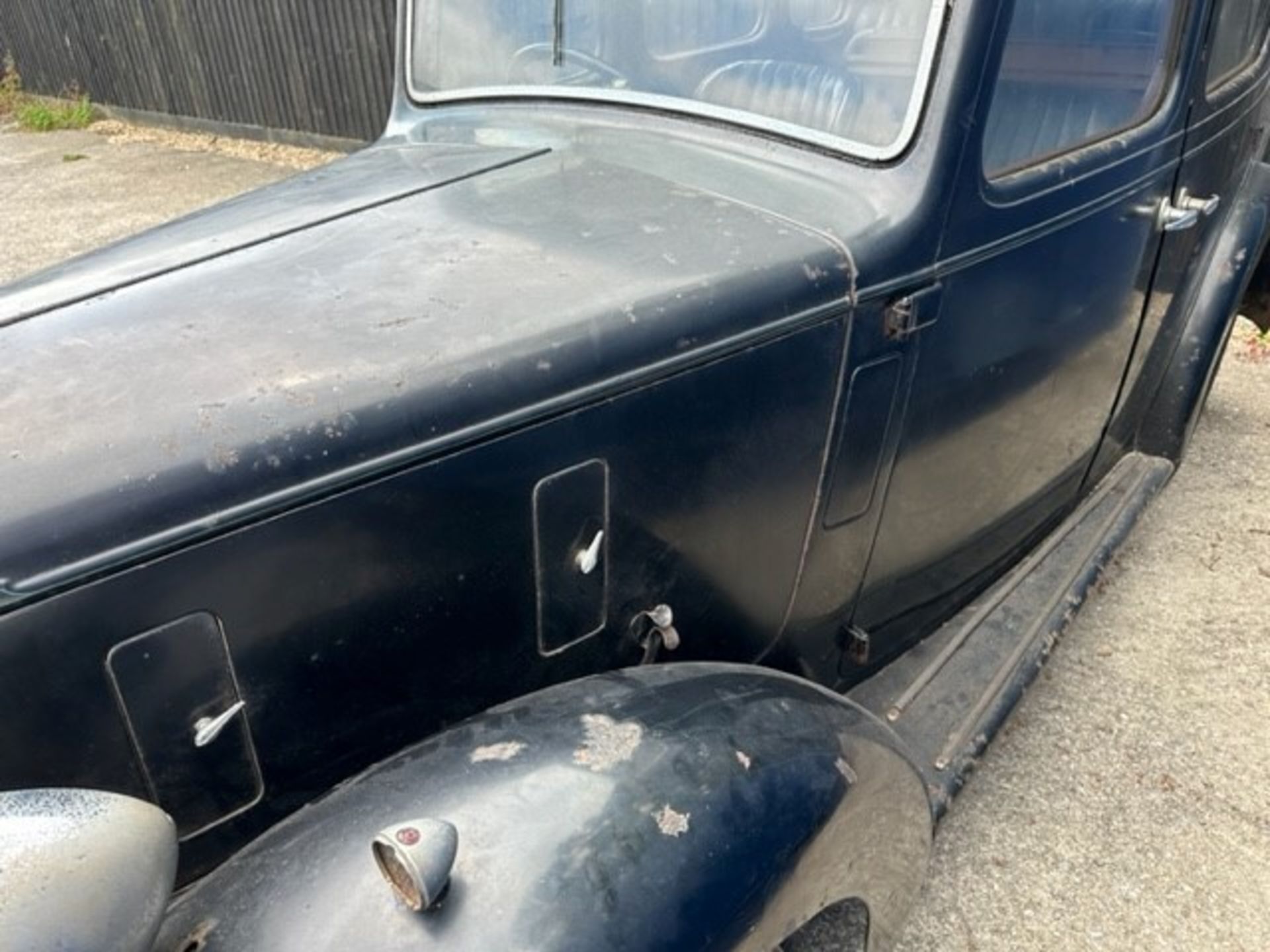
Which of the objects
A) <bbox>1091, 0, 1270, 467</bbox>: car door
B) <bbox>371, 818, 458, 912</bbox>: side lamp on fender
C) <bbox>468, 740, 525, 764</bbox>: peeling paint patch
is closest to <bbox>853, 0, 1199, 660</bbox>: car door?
<bbox>1091, 0, 1270, 467</bbox>: car door

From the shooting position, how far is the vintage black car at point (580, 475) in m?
1.11

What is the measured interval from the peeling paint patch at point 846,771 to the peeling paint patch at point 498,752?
418 mm

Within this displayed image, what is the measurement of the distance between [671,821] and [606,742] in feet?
0.40

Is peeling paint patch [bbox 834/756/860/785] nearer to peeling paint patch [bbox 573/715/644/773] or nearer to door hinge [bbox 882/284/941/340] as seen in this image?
peeling paint patch [bbox 573/715/644/773]

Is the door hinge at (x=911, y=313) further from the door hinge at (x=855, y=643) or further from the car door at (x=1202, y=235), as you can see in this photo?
the car door at (x=1202, y=235)

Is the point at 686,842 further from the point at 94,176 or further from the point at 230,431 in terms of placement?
the point at 94,176

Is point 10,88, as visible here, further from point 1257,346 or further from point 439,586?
point 439,586

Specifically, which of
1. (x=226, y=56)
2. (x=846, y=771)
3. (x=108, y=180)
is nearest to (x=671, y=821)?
(x=846, y=771)

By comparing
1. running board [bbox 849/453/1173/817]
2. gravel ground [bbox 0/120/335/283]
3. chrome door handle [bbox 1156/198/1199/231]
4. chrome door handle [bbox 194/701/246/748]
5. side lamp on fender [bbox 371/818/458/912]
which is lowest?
gravel ground [bbox 0/120/335/283]

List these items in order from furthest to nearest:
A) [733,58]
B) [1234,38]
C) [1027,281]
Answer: [1234,38] < [1027,281] < [733,58]

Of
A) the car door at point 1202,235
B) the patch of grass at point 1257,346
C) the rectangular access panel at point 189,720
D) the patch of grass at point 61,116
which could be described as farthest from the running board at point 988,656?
the patch of grass at point 61,116

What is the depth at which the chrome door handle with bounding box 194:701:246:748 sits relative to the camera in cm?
121

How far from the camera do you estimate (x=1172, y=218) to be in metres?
2.24

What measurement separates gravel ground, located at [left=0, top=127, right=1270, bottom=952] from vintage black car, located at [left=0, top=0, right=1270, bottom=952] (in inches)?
14.1
